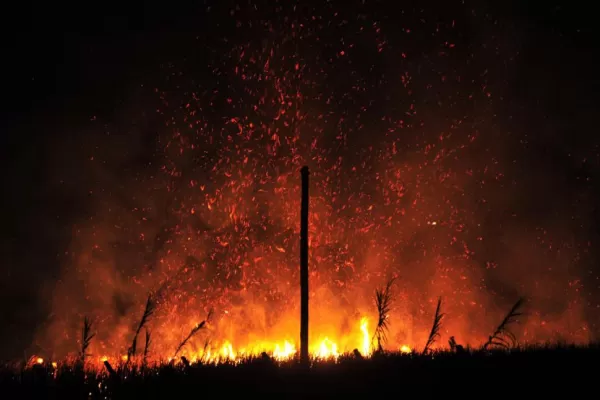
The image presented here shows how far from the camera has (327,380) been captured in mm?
8227

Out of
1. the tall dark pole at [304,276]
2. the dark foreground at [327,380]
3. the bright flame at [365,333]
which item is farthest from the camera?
the bright flame at [365,333]

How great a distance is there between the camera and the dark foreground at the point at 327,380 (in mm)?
7355

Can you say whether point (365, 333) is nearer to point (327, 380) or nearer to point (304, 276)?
point (304, 276)

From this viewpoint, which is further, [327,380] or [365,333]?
[365,333]

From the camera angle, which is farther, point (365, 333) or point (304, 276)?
point (365, 333)

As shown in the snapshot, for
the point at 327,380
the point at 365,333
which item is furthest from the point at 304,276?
the point at 365,333

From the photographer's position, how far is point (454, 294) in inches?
1032

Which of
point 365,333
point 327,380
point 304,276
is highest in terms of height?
point 365,333

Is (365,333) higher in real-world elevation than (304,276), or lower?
higher

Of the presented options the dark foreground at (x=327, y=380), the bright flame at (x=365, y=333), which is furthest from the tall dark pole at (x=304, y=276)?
the bright flame at (x=365, y=333)

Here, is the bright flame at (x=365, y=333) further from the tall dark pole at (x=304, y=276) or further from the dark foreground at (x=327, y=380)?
the dark foreground at (x=327, y=380)

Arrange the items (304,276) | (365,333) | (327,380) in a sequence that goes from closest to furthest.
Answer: (327,380) < (304,276) < (365,333)

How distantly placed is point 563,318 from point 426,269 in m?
5.96

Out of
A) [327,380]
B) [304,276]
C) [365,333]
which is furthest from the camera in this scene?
[365,333]
